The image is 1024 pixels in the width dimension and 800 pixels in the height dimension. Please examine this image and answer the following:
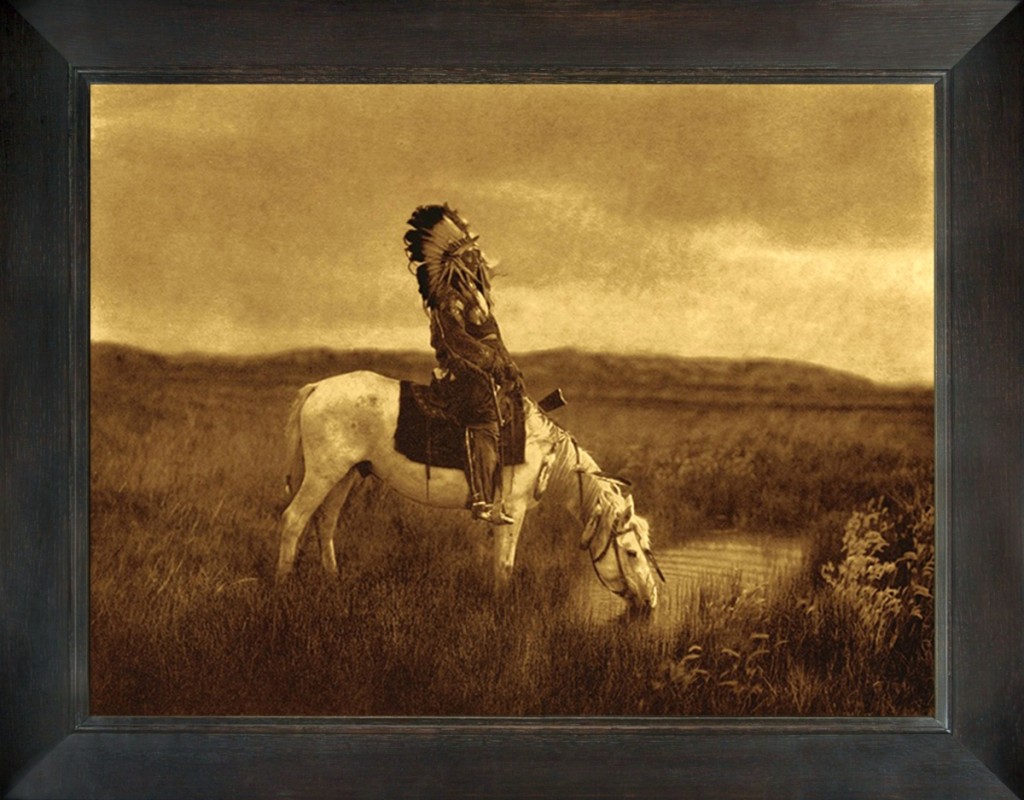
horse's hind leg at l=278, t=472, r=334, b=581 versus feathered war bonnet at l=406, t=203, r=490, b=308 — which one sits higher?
feathered war bonnet at l=406, t=203, r=490, b=308

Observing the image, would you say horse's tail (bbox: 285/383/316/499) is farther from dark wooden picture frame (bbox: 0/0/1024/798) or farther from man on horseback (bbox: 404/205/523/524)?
dark wooden picture frame (bbox: 0/0/1024/798)

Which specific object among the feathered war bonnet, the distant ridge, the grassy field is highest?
the feathered war bonnet

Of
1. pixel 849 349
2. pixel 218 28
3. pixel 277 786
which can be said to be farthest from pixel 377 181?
pixel 277 786

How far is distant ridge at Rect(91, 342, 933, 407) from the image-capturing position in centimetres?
295

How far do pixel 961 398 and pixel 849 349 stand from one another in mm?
283

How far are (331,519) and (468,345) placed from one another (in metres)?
0.52

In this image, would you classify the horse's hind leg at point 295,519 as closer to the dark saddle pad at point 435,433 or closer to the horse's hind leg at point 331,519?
the horse's hind leg at point 331,519

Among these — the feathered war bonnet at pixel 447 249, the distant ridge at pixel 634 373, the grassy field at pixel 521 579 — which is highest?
the feathered war bonnet at pixel 447 249

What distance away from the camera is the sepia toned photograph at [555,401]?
2.95 meters

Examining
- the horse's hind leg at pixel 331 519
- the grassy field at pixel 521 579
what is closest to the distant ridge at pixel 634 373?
the grassy field at pixel 521 579

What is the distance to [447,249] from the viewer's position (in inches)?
116

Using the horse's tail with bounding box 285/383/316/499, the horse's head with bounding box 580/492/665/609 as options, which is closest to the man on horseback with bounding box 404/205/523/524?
the horse's head with bounding box 580/492/665/609

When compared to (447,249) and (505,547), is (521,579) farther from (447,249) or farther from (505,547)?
(447,249)

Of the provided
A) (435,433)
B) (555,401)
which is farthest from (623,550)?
(435,433)
